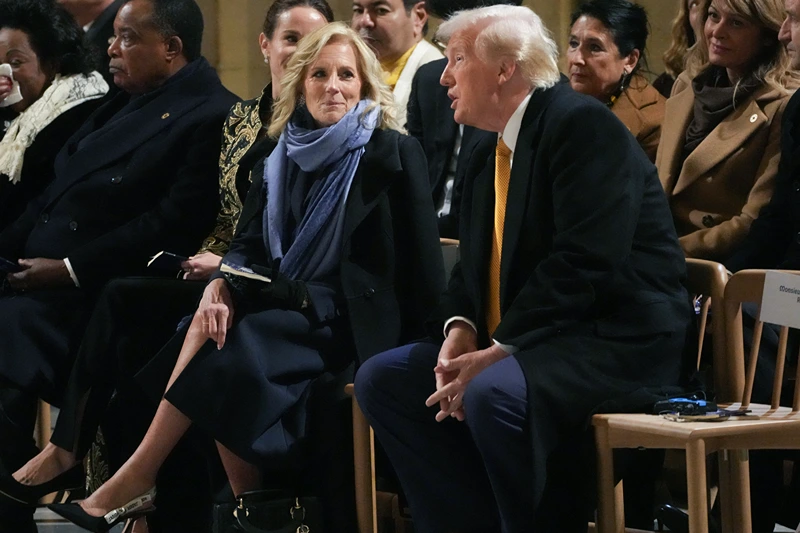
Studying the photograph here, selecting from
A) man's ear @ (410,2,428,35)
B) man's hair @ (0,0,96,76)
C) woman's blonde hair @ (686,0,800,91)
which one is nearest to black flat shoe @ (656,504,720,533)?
woman's blonde hair @ (686,0,800,91)

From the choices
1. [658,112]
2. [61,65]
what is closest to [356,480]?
[658,112]

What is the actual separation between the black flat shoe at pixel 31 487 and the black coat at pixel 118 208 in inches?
12.9

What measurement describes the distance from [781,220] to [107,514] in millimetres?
1984

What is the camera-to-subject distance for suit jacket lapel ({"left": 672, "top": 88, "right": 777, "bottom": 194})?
379cm

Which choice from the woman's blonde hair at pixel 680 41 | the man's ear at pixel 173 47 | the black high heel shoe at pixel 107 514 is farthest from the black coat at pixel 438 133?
the black high heel shoe at pixel 107 514

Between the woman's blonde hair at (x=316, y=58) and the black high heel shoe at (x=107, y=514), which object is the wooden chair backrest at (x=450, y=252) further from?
the black high heel shoe at (x=107, y=514)

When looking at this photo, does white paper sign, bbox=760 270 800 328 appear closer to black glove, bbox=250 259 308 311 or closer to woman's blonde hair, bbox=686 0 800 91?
woman's blonde hair, bbox=686 0 800 91

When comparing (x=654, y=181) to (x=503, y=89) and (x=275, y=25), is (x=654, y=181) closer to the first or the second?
(x=503, y=89)

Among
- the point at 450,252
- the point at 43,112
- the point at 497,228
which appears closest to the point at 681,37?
the point at 450,252

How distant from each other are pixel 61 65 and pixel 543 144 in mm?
2641

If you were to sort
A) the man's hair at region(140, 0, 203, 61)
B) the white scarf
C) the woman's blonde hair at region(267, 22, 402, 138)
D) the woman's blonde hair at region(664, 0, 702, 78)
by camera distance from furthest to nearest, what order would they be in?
the white scarf → the man's hair at region(140, 0, 203, 61) → the woman's blonde hair at region(664, 0, 702, 78) → the woman's blonde hair at region(267, 22, 402, 138)

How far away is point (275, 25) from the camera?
4.52 m

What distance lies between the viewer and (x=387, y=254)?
3787 millimetres

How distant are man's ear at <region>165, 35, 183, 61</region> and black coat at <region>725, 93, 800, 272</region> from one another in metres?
2.12
